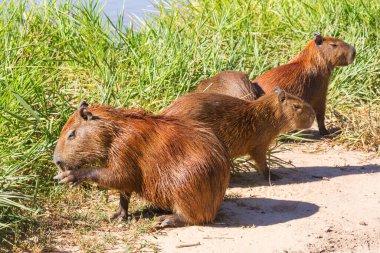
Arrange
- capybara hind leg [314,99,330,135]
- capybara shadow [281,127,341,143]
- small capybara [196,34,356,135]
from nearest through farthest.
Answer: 1. capybara shadow [281,127,341,143]
2. small capybara [196,34,356,135]
3. capybara hind leg [314,99,330,135]

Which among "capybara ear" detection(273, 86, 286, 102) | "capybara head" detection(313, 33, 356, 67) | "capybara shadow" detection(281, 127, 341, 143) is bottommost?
"capybara shadow" detection(281, 127, 341, 143)

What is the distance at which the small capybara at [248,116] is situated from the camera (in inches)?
249

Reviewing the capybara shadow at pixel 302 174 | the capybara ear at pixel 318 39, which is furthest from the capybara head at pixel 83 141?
the capybara ear at pixel 318 39

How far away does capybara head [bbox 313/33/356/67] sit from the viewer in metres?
8.27

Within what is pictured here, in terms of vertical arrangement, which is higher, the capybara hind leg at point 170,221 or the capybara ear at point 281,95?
the capybara ear at point 281,95

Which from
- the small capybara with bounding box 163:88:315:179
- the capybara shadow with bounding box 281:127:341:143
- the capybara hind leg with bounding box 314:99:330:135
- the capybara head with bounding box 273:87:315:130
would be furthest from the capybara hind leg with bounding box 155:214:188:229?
the capybara hind leg with bounding box 314:99:330:135

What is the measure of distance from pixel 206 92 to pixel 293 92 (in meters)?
1.34

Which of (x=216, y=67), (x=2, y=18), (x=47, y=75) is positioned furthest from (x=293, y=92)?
(x=2, y=18)

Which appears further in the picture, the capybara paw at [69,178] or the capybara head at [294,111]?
the capybara head at [294,111]

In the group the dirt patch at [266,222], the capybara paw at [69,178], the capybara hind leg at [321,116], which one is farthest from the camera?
the capybara hind leg at [321,116]

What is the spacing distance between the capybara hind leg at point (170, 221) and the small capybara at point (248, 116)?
3.16 ft

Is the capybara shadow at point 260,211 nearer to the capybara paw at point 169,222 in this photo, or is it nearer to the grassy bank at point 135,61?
the capybara paw at point 169,222

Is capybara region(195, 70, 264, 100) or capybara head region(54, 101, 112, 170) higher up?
capybara region(195, 70, 264, 100)

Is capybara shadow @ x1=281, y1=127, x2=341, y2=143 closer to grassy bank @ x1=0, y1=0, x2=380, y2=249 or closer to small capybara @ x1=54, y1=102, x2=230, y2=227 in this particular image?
grassy bank @ x1=0, y1=0, x2=380, y2=249
